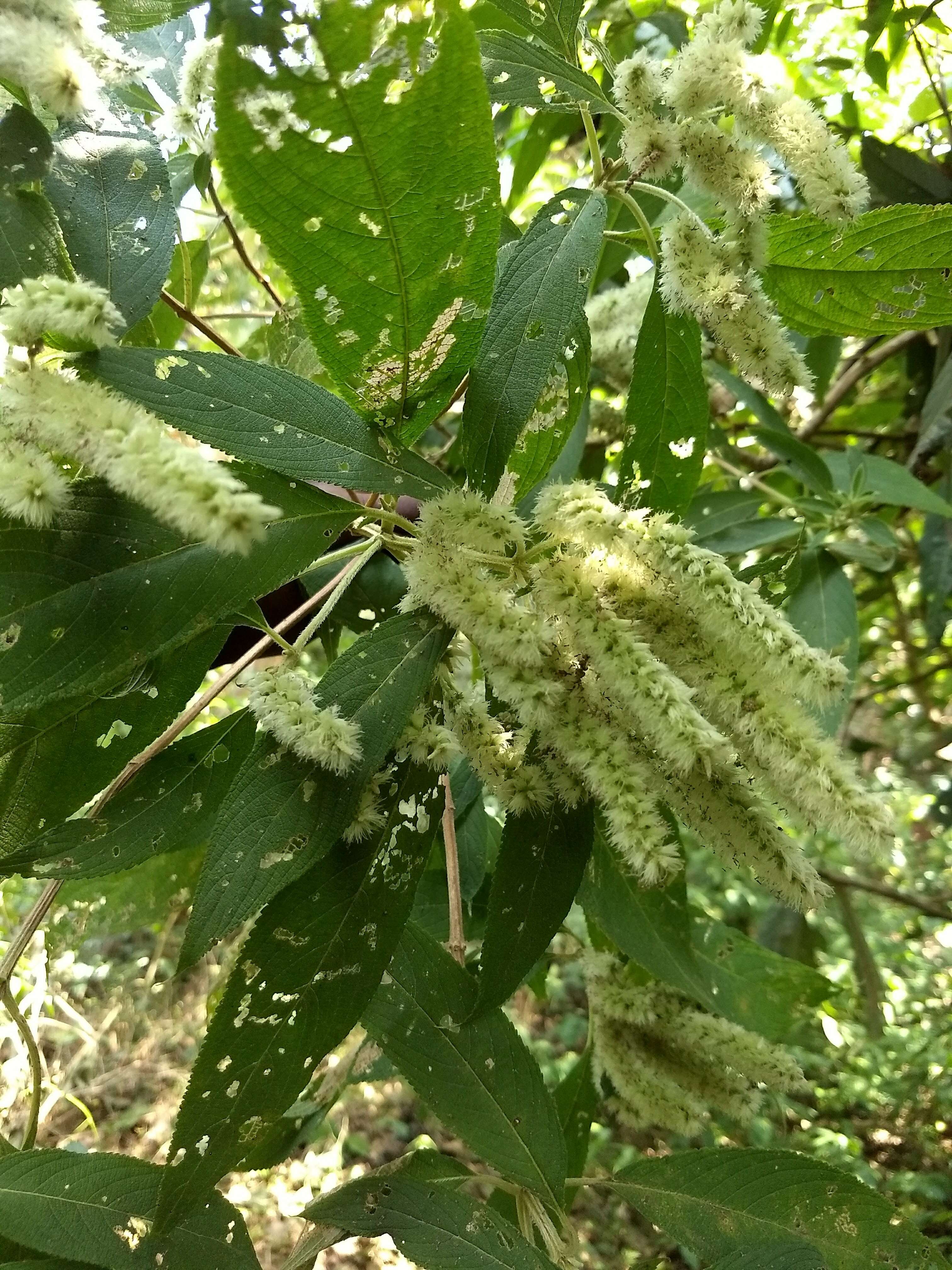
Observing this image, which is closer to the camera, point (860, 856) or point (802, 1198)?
point (860, 856)

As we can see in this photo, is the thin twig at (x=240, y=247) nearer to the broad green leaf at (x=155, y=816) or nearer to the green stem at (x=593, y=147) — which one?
the green stem at (x=593, y=147)

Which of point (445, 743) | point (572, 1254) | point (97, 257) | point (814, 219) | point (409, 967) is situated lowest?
point (572, 1254)

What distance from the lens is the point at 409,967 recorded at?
1.27m

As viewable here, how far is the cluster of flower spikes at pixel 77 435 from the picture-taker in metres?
0.58

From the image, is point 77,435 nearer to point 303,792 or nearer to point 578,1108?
point 303,792

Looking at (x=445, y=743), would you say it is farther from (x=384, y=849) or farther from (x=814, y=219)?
(x=814, y=219)

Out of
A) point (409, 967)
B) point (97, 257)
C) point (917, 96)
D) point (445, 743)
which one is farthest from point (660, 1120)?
point (917, 96)

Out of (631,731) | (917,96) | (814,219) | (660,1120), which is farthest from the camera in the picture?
(917,96)

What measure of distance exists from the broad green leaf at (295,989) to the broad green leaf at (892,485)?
146 cm

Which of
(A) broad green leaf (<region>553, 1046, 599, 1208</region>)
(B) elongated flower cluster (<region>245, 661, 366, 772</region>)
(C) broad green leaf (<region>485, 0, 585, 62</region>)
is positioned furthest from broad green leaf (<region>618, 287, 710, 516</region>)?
(A) broad green leaf (<region>553, 1046, 599, 1208</region>)

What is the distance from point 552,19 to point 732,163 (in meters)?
0.33

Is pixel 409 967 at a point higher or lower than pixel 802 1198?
higher

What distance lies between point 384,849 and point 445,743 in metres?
0.14

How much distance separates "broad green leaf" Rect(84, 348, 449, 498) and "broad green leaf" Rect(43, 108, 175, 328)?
0.14 meters
